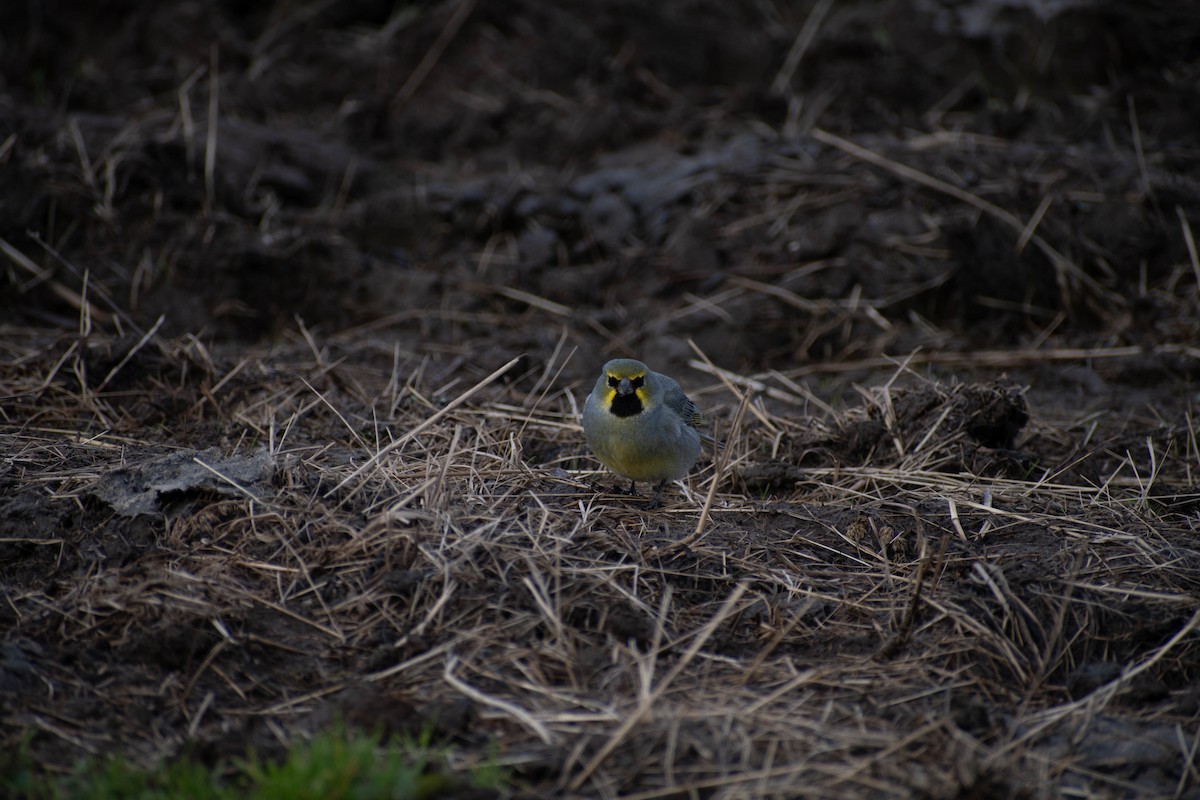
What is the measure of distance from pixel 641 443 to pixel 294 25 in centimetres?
689

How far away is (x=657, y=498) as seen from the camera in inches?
191

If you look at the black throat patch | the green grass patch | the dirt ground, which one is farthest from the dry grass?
the black throat patch

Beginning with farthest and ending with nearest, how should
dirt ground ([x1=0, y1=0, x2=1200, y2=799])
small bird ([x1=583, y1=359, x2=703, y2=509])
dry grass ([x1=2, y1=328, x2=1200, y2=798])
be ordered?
small bird ([x1=583, y1=359, x2=703, y2=509]) → dirt ground ([x1=0, y1=0, x2=1200, y2=799]) → dry grass ([x1=2, y1=328, x2=1200, y2=798])

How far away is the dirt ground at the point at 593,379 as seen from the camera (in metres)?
3.37

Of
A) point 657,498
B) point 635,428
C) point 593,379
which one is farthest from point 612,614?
point 593,379

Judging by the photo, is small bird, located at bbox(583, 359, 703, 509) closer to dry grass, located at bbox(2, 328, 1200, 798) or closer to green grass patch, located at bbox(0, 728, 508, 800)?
dry grass, located at bbox(2, 328, 1200, 798)

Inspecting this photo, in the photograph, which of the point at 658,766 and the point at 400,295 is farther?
the point at 400,295

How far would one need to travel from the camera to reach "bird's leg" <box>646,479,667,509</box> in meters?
4.78

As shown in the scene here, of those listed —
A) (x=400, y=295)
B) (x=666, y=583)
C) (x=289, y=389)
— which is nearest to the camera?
(x=666, y=583)

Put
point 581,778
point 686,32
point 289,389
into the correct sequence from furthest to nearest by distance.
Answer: point 686,32 → point 289,389 → point 581,778

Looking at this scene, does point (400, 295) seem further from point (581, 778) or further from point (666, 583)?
point (581, 778)

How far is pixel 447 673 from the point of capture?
135 inches

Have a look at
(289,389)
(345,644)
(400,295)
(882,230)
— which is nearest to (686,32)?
(882,230)

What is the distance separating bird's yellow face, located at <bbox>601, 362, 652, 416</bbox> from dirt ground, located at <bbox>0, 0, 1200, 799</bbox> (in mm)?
390
